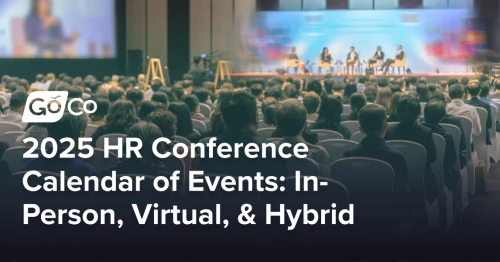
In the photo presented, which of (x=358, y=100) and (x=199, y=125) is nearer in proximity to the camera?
(x=199, y=125)

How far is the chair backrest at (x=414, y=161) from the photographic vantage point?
4.77m

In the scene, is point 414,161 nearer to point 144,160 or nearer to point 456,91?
point 144,160

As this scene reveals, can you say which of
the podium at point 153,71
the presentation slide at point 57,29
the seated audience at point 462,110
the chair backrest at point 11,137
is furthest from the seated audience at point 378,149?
the presentation slide at point 57,29

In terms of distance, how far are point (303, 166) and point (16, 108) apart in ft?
13.6

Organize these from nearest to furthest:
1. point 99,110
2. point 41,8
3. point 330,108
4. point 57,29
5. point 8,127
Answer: point 330,108
point 8,127
point 99,110
point 41,8
point 57,29

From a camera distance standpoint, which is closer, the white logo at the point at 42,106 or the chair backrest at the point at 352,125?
the white logo at the point at 42,106

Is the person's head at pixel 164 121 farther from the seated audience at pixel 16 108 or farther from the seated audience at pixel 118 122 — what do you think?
the seated audience at pixel 16 108

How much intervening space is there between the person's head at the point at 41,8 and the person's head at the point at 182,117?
45.0ft

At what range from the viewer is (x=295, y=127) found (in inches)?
170

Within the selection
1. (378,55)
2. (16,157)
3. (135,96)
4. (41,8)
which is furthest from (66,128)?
(378,55)

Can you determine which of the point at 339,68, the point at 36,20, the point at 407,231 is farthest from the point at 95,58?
the point at 407,231

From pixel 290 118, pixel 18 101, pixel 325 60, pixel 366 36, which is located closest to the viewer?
pixel 290 118

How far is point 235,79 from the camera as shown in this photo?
66.5ft

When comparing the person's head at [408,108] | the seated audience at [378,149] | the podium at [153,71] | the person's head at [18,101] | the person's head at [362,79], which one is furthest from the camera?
the podium at [153,71]
